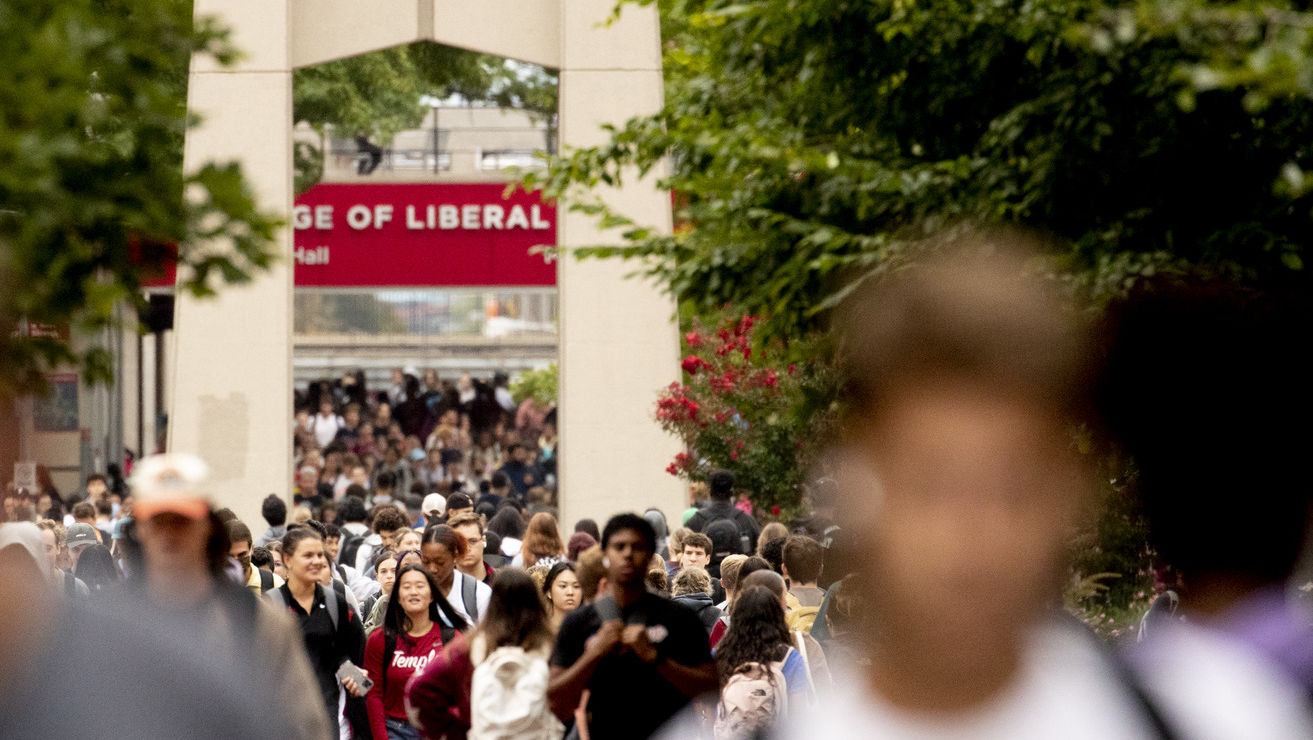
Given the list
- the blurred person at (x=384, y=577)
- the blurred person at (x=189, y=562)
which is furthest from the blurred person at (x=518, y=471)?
the blurred person at (x=189, y=562)

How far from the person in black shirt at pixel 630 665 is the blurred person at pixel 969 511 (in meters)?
4.19

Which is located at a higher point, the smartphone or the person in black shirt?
the person in black shirt

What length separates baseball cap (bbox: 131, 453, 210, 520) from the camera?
486 centimetres

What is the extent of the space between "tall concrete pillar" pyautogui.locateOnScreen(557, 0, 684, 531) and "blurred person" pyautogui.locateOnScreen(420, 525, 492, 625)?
333 inches

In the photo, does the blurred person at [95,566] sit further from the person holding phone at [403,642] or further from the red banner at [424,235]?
the red banner at [424,235]

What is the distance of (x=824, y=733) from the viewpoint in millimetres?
1627

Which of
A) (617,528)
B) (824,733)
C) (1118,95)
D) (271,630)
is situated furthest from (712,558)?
(824,733)

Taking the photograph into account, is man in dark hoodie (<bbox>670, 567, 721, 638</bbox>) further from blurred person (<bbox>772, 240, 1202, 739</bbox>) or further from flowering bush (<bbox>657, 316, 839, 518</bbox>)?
blurred person (<bbox>772, 240, 1202, 739</bbox>)

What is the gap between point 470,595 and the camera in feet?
32.6

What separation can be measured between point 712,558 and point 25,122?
389 inches

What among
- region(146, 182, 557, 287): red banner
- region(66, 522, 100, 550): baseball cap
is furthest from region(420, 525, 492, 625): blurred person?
region(146, 182, 557, 287): red banner

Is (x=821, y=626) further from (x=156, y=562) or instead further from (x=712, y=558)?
(x=156, y=562)

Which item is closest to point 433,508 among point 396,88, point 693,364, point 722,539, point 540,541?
point 722,539

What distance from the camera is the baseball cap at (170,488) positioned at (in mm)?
4859
